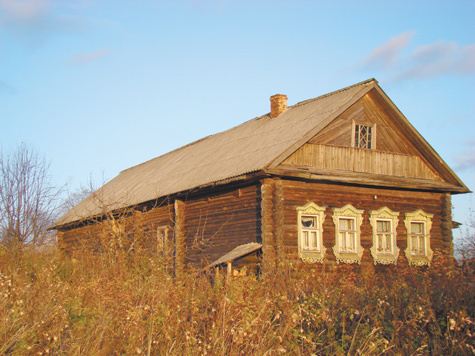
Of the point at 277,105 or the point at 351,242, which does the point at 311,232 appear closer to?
the point at 351,242

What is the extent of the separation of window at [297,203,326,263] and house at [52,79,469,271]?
0.03 metres

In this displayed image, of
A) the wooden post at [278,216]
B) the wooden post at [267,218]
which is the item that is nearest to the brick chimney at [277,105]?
the wooden post at [278,216]

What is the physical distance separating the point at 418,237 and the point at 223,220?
6.66 m

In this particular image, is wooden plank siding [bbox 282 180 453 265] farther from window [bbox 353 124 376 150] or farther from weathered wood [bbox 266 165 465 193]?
window [bbox 353 124 376 150]

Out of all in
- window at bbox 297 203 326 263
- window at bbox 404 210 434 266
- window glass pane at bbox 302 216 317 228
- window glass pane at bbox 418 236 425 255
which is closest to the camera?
window at bbox 297 203 326 263

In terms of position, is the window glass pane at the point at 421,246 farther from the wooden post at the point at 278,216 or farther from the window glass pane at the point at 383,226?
the wooden post at the point at 278,216

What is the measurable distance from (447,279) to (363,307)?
2034 millimetres

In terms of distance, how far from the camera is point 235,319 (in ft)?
20.6

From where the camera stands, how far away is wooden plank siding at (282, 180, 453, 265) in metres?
15.3

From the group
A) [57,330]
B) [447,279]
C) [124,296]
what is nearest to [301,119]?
[447,279]

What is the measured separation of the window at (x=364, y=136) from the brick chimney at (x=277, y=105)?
4.02 m

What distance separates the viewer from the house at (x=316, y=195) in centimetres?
1514

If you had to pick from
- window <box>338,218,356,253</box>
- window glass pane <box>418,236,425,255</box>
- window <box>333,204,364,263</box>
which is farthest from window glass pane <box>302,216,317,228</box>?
window glass pane <box>418,236,425,255</box>

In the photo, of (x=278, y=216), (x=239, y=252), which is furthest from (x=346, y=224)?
(x=239, y=252)
